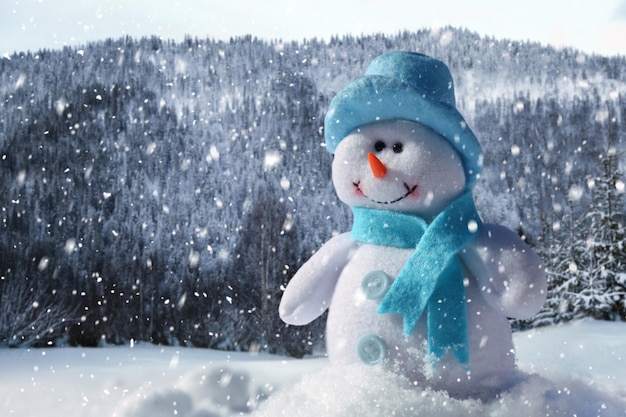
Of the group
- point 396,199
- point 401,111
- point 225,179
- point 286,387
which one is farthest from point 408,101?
point 225,179

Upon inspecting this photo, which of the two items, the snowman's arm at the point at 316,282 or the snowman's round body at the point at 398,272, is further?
the snowman's arm at the point at 316,282

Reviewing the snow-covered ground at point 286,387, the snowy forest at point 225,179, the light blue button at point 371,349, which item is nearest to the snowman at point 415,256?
the light blue button at point 371,349

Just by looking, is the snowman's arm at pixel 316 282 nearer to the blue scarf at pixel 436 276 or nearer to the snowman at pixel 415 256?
the snowman at pixel 415 256

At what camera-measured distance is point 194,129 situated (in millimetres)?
50344

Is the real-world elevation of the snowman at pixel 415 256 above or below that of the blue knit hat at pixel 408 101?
below

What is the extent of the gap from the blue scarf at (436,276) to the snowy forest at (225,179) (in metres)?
1.39

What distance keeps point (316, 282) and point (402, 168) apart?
1.67 feet

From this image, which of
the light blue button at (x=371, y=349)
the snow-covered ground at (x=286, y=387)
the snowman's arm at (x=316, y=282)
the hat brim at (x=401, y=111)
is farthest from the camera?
the snowman's arm at (x=316, y=282)

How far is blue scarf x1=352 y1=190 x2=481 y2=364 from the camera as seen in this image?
6.79 feet

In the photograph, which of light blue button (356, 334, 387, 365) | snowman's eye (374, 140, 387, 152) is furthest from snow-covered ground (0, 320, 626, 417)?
snowman's eye (374, 140, 387, 152)

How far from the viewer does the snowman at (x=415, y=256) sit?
2.08 m

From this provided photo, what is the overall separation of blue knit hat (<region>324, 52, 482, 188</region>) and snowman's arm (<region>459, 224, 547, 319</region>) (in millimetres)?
254

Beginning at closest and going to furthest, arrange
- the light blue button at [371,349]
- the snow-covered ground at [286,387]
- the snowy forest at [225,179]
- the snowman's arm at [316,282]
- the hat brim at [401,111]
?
the snow-covered ground at [286,387] → the light blue button at [371,349] → the hat brim at [401,111] → the snowman's arm at [316,282] → the snowy forest at [225,179]

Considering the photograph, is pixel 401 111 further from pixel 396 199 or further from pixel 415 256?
pixel 415 256
